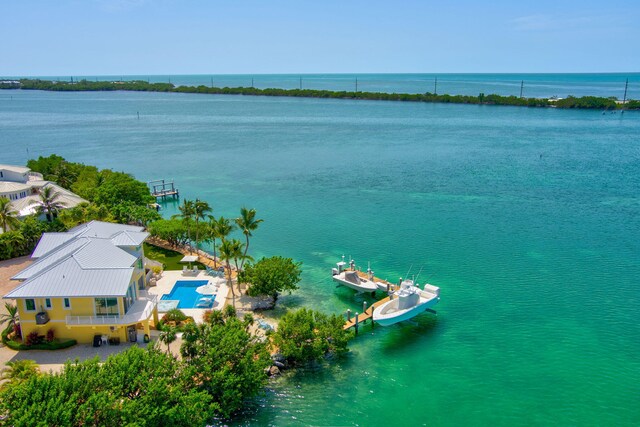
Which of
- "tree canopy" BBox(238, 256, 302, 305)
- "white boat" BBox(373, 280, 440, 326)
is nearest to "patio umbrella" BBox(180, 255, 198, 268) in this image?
"tree canopy" BBox(238, 256, 302, 305)

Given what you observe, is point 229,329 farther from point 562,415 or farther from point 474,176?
point 474,176

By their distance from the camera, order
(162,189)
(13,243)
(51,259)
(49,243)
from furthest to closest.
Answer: (162,189), (13,243), (49,243), (51,259)

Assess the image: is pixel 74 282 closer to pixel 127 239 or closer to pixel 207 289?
pixel 127 239

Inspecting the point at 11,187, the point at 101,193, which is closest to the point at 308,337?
the point at 101,193

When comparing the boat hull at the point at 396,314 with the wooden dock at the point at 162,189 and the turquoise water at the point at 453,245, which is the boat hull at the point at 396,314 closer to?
the turquoise water at the point at 453,245

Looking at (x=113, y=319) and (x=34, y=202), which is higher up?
(x=34, y=202)
